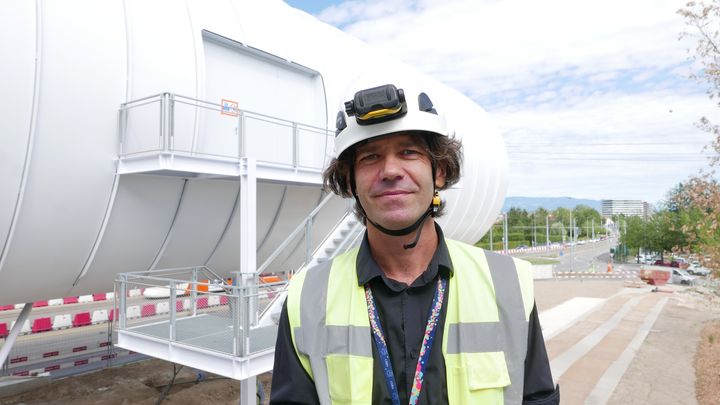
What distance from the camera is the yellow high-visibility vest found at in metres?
1.77

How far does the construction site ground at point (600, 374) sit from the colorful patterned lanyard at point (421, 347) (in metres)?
9.08

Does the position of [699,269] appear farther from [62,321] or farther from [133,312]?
[62,321]

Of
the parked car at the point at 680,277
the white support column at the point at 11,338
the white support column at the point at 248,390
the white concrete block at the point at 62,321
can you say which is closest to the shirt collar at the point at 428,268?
the white support column at the point at 248,390

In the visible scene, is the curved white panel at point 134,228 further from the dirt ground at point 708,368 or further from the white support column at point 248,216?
the dirt ground at point 708,368

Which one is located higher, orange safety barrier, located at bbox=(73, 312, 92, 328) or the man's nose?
the man's nose

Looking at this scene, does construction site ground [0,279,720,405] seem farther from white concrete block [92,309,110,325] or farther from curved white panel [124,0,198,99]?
curved white panel [124,0,198,99]

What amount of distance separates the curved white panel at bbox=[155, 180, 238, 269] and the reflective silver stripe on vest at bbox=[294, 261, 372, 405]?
636 cm

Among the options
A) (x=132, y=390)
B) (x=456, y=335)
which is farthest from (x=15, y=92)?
(x=132, y=390)

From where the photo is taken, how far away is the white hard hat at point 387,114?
1.95 metres

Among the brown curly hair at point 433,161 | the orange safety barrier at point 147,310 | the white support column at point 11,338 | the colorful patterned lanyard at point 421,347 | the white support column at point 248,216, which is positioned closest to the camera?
the colorful patterned lanyard at point 421,347

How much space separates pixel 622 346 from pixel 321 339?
15.4 meters

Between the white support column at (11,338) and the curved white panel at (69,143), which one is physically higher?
the curved white panel at (69,143)

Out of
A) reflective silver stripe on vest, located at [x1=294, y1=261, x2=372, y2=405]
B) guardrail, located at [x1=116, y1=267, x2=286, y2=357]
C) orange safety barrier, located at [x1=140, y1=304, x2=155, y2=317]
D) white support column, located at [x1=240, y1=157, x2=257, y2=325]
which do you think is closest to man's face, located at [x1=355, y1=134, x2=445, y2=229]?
reflective silver stripe on vest, located at [x1=294, y1=261, x2=372, y2=405]

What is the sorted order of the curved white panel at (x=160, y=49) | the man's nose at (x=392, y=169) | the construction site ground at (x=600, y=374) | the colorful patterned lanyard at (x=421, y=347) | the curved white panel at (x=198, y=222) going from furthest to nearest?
the construction site ground at (x=600, y=374), the curved white panel at (x=198, y=222), the curved white panel at (x=160, y=49), the man's nose at (x=392, y=169), the colorful patterned lanyard at (x=421, y=347)
